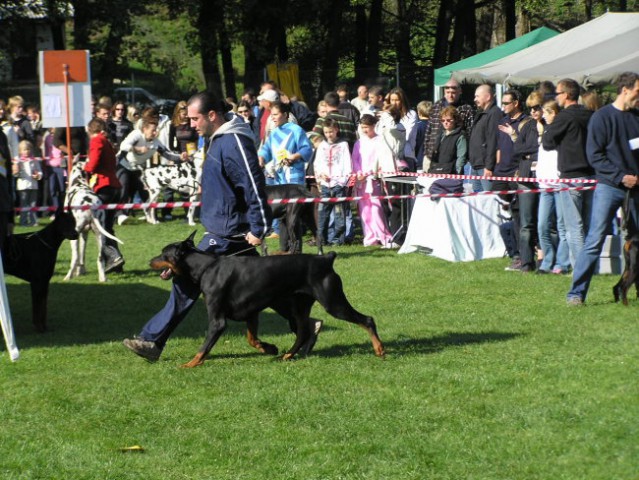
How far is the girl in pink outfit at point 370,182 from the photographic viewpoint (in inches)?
627

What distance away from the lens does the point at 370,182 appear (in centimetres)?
1605

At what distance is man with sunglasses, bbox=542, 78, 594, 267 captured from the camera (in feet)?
37.8

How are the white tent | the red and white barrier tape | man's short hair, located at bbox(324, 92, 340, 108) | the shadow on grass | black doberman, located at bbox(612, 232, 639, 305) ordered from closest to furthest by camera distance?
the shadow on grass < black doberman, located at bbox(612, 232, 639, 305) < the red and white barrier tape < man's short hair, located at bbox(324, 92, 340, 108) < the white tent

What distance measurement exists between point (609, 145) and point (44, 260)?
5329 millimetres

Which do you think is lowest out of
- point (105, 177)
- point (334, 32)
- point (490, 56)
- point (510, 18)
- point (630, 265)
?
point (630, 265)

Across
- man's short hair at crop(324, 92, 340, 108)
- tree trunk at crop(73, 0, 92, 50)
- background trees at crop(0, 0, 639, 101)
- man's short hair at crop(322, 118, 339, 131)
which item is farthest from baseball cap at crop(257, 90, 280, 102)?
tree trunk at crop(73, 0, 92, 50)

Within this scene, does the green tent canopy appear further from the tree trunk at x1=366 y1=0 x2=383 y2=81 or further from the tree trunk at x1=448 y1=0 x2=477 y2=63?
the tree trunk at x1=366 y1=0 x2=383 y2=81

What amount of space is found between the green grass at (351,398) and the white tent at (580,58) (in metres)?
7.34

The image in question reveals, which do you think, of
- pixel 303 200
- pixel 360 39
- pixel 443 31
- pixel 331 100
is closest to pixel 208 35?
pixel 360 39

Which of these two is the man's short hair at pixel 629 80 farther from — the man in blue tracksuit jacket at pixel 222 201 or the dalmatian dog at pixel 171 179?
the dalmatian dog at pixel 171 179

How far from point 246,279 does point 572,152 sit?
4.90m

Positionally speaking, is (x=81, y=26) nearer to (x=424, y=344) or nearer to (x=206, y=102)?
(x=206, y=102)

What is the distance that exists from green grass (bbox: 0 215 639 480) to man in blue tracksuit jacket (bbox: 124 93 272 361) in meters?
0.37

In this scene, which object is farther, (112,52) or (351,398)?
(112,52)
